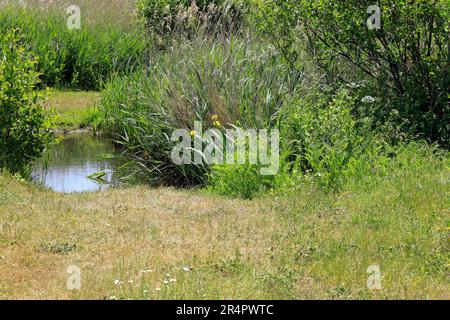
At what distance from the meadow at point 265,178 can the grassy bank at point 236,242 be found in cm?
2

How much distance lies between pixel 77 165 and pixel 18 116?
2.84 metres

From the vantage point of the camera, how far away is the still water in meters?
12.0

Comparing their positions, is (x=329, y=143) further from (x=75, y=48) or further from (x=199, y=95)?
(x=75, y=48)

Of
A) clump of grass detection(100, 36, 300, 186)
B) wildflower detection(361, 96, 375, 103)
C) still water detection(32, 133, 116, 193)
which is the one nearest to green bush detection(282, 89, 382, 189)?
wildflower detection(361, 96, 375, 103)

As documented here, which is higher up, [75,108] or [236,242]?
[75,108]

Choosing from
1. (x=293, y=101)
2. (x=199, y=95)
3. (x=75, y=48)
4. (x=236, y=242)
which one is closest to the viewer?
(x=236, y=242)

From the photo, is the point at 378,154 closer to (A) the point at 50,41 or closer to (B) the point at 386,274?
(B) the point at 386,274

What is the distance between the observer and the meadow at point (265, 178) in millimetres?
6500

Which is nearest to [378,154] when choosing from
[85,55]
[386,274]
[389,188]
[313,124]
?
[313,124]

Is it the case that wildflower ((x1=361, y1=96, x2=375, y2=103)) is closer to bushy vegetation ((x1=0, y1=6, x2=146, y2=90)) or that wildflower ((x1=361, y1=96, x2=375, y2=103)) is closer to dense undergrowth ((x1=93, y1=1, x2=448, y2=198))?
dense undergrowth ((x1=93, y1=1, x2=448, y2=198))

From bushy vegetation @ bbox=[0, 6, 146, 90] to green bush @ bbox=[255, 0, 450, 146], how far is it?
7038 mm

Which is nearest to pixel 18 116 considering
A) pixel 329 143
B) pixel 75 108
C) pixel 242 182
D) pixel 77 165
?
pixel 77 165

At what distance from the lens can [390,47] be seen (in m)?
11.7
